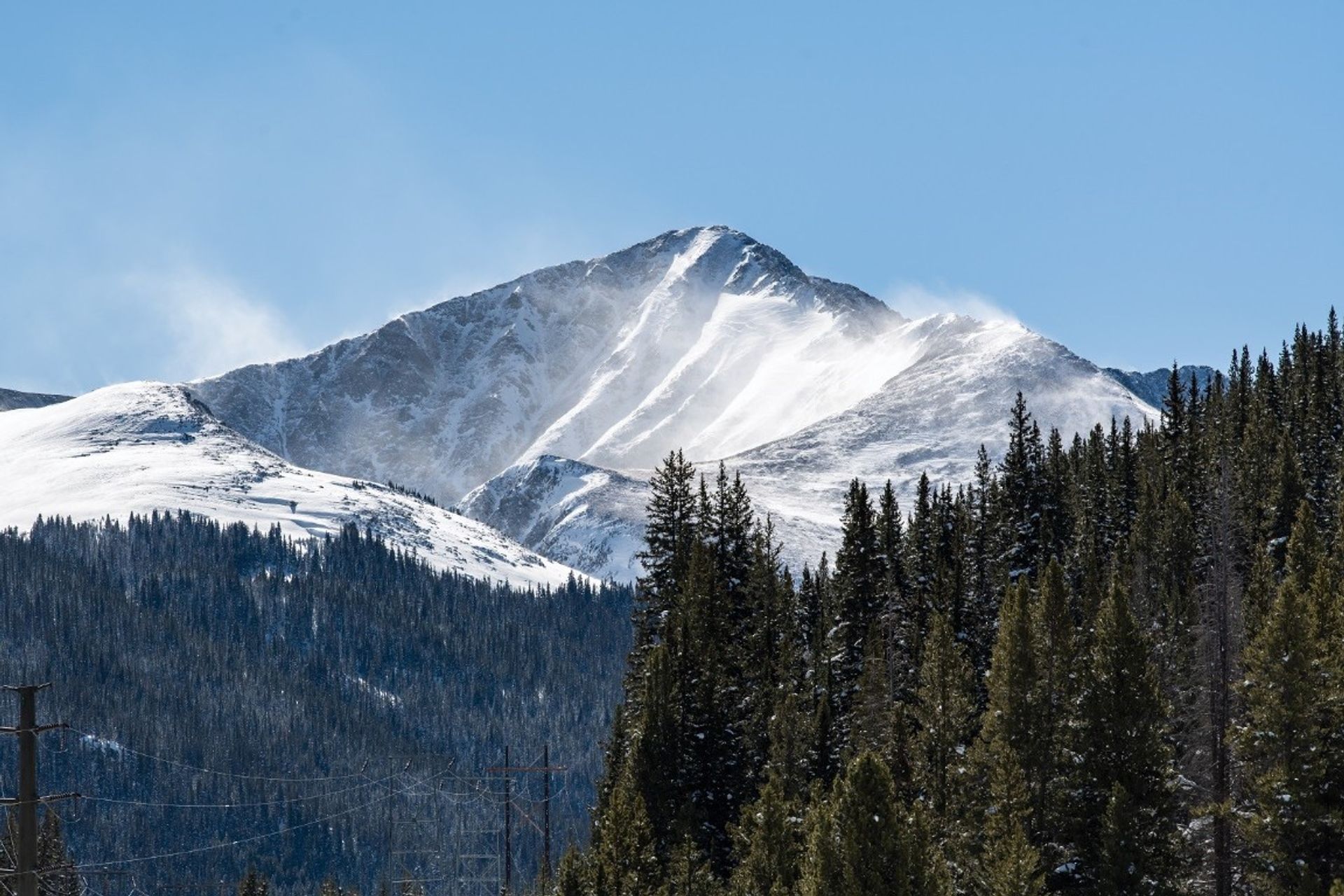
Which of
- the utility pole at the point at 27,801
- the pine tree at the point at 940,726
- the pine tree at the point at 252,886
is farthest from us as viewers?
the pine tree at the point at 252,886

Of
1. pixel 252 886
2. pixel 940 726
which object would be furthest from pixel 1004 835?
pixel 252 886

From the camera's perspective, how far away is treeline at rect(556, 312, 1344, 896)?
4988 centimetres

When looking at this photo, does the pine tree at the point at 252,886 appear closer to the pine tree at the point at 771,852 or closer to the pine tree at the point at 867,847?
the pine tree at the point at 771,852

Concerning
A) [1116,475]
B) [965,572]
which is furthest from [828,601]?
[1116,475]

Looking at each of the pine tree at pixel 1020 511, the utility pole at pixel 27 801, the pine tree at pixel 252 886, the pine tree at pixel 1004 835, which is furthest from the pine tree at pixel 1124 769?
the pine tree at pixel 252 886

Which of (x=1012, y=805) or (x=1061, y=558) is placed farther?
(x=1061, y=558)

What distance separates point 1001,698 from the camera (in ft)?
185

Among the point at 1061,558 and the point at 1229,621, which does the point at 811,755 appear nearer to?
the point at 1229,621

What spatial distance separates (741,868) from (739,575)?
71.9ft

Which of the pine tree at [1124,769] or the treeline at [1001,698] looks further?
the pine tree at [1124,769]

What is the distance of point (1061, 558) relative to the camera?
111m

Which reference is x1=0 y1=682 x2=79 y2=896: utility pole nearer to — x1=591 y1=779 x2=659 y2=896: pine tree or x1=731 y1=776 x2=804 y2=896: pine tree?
x1=731 y1=776 x2=804 y2=896: pine tree

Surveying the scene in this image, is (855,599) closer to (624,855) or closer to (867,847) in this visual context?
(624,855)

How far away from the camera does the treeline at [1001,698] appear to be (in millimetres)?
49875
